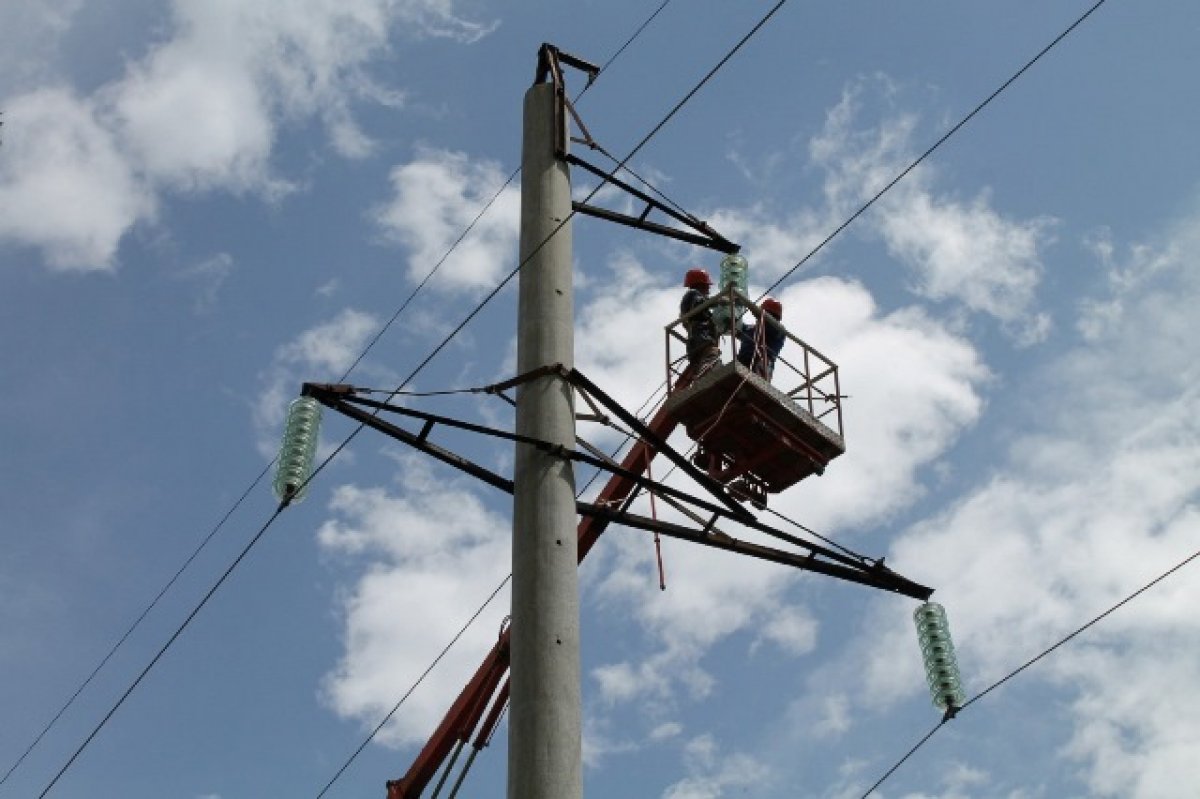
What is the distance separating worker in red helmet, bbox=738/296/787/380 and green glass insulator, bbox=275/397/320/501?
4553 mm

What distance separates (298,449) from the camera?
9.91 metres

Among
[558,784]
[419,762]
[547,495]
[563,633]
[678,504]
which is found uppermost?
[419,762]

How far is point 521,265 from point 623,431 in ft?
4.54

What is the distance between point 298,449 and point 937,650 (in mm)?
5127

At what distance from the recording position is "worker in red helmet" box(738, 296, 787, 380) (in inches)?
511

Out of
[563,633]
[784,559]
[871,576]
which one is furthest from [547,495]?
[871,576]

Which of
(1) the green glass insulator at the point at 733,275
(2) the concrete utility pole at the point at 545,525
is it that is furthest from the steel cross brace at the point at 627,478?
(1) the green glass insulator at the point at 733,275

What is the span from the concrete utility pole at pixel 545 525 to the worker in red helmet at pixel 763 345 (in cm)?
332

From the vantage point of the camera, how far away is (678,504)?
32.6 ft

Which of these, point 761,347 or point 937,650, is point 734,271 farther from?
point 937,650

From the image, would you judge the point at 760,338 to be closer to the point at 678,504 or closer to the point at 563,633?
the point at 678,504

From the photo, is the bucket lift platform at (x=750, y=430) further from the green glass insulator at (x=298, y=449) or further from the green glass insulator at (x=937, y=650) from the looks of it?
the green glass insulator at (x=298, y=449)

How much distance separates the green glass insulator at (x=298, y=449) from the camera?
9.88 meters

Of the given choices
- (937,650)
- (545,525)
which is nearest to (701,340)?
(937,650)
